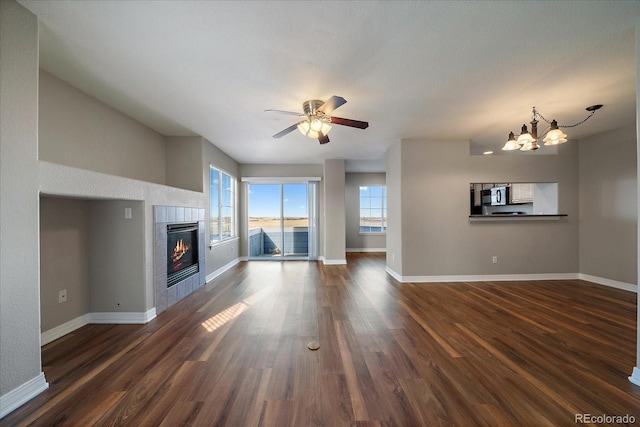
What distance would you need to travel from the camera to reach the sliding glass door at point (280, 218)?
6.86 meters

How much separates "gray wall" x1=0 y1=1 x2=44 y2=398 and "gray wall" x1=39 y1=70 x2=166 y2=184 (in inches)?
38.5

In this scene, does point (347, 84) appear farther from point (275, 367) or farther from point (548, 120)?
point (548, 120)

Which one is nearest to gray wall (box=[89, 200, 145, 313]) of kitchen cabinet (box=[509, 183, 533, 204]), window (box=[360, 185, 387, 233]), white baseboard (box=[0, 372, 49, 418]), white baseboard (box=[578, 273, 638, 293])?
white baseboard (box=[0, 372, 49, 418])

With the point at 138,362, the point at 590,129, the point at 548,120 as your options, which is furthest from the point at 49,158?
the point at 590,129

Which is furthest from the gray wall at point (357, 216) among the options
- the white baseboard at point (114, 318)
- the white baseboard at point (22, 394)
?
the white baseboard at point (22, 394)

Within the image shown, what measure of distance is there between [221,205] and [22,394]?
164 inches

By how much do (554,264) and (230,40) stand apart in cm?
619

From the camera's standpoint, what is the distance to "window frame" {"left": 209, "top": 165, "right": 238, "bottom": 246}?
16.4 feet

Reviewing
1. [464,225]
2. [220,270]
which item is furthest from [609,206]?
[220,270]

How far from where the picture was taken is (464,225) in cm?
462

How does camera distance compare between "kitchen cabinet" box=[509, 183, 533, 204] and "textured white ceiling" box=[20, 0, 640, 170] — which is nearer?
"textured white ceiling" box=[20, 0, 640, 170]

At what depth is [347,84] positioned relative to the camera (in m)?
2.57

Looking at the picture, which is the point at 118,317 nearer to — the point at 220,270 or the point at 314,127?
A: the point at 220,270

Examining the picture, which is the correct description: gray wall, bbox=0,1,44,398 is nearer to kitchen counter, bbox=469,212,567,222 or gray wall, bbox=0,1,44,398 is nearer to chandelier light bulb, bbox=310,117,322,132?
chandelier light bulb, bbox=310,117,322,132
